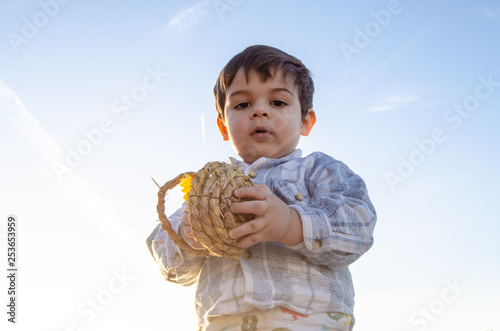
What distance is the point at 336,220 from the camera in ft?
6.86

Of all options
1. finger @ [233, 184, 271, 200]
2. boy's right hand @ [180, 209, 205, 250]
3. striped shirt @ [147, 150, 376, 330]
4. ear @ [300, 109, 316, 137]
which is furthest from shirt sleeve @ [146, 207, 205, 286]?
ear @ [300, 109, 316, 137]

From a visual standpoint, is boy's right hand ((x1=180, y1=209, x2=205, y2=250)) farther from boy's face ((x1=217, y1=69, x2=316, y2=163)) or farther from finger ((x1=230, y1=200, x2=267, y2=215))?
boy's face ((x1=217, y1=69, x2=316, y2=163))

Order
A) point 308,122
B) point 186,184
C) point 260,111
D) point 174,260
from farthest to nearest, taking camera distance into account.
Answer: point 308,122
point 260,111
point 174,260
point 186,184

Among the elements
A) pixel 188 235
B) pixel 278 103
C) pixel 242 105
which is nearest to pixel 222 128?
pixel 242 105

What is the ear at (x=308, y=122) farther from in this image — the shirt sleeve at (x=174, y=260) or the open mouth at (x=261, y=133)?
the shirt sleeve at (x=174, y=260)

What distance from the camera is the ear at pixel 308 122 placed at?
299 cm

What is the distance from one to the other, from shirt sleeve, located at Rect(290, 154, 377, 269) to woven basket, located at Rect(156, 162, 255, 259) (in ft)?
1.13

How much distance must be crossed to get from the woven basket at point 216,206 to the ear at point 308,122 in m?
1.23

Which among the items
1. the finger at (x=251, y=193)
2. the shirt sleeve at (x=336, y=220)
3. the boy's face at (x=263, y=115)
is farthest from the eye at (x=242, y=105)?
the finger at (x=251, y=193)

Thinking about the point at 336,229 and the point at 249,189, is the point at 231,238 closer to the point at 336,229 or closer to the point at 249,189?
the point at 249,189

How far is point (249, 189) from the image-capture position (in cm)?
175

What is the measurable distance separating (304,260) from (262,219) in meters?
0.50

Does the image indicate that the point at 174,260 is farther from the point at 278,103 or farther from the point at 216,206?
the point at 278,103

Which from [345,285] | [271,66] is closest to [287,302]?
[345,285]
